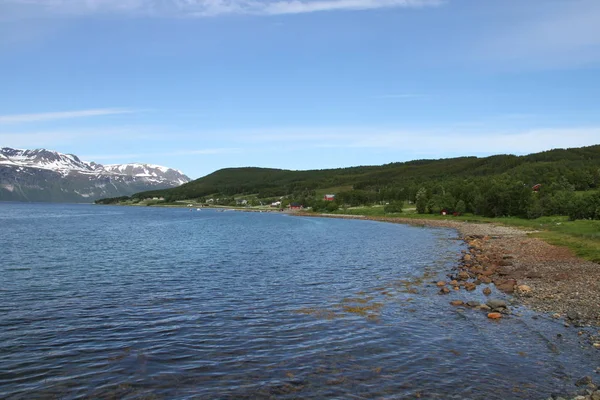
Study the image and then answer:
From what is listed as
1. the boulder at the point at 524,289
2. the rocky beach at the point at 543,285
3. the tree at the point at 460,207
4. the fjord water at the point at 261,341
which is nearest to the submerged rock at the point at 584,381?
the rocky beach at the point at 543,285

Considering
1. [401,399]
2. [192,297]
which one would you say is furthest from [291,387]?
[192,297]

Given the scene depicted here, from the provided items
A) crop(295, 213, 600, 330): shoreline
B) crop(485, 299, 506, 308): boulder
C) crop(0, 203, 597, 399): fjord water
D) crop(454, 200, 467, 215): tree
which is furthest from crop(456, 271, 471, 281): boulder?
crop(454, 200, 467, 215): tree

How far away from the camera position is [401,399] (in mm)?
14938

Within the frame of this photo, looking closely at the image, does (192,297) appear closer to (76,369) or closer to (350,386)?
(76,369)

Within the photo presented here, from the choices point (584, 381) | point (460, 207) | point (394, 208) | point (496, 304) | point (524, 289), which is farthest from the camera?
point (394, 208)

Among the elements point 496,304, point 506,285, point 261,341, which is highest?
point 261,341

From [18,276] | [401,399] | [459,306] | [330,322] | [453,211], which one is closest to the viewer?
[401,399]

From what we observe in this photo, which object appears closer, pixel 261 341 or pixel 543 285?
pixel 261 341

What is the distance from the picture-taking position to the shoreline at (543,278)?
25984 millimetres

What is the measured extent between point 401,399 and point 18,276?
35.1 m

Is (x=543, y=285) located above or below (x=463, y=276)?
above

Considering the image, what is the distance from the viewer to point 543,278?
36281 millimetres

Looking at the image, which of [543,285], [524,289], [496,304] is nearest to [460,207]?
[543,285]

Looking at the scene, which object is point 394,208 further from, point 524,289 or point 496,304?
point 496,304
